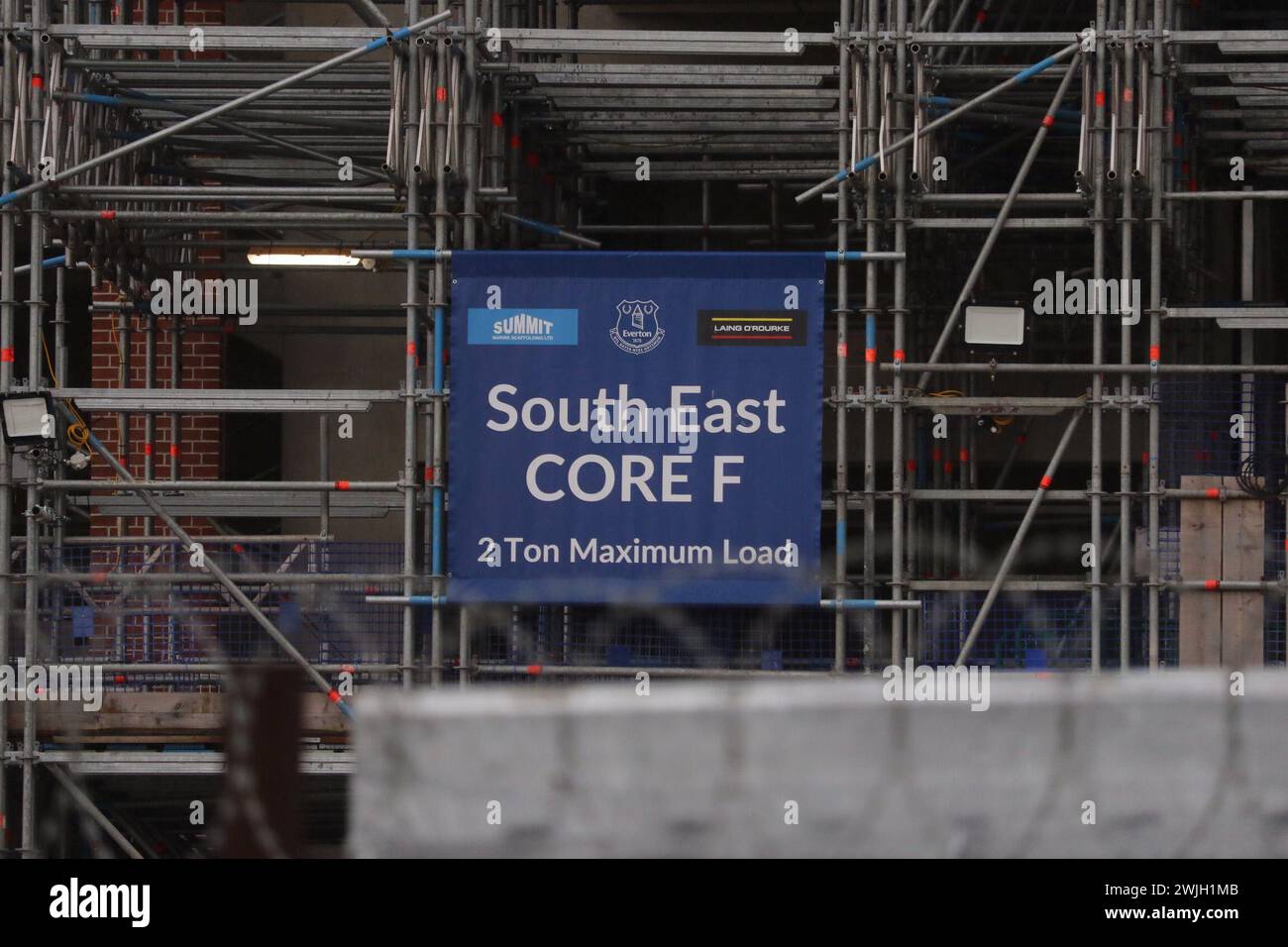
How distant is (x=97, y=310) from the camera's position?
16.7 meters

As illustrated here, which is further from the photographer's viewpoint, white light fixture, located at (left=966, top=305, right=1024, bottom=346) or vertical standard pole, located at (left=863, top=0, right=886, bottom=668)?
white light fixture, located at (left=966, top=305, right=1024, bottom=346)

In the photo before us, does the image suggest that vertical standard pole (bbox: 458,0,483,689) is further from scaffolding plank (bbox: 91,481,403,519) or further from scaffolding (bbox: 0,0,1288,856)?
scaffolding plank (bbox: 91,481,403,519)

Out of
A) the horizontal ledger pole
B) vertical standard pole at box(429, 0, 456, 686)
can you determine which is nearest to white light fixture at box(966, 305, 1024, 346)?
vertical standard pole at box(429, 0, 456, 686)

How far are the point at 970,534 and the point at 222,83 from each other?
23.6 feet

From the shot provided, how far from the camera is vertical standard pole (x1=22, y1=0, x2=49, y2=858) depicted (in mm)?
13344

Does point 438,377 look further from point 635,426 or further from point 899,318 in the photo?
point 899,318

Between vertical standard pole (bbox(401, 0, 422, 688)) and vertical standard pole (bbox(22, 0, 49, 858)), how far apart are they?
8.39ft

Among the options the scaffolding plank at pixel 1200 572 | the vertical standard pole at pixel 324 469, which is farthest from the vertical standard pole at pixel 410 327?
the scaffolding plank at pixel 1200 572

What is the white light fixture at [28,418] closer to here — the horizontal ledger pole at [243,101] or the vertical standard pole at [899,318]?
the horizontal ledger pole at [243,101]

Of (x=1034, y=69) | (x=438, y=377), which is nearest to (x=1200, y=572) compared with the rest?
(x=1034, y=69)

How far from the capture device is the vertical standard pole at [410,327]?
13.2m

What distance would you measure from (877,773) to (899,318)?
6.67m
